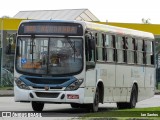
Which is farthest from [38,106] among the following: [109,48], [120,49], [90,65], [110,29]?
[120,49]

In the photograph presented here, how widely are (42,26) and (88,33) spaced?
4.55 ft

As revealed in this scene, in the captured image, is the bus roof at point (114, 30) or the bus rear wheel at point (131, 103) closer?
the bus roof at point (114, 30)

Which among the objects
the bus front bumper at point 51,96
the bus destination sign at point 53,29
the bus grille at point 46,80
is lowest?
the bus front bumper at point 51,96

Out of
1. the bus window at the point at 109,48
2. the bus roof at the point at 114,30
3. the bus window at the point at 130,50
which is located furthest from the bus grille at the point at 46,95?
the bus window at the point at 130,50

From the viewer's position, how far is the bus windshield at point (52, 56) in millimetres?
21984

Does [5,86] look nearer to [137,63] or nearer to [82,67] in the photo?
[137,63]

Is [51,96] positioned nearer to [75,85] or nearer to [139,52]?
[75,85]

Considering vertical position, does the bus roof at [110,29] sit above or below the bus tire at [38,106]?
above

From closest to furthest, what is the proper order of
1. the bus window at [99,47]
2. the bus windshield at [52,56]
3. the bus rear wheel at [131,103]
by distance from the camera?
the bus windshield at [52,56], the bus window at [99,47], the bus rear wheel at [131,103]

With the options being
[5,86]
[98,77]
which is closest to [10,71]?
[5,86]

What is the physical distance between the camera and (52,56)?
22062 millimetres

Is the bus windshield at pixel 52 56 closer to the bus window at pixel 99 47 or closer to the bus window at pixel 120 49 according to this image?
the bus window at pixel 99 47

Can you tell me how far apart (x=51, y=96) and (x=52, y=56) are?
46.4 inches

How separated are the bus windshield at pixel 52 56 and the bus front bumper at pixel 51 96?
0.58 metres
